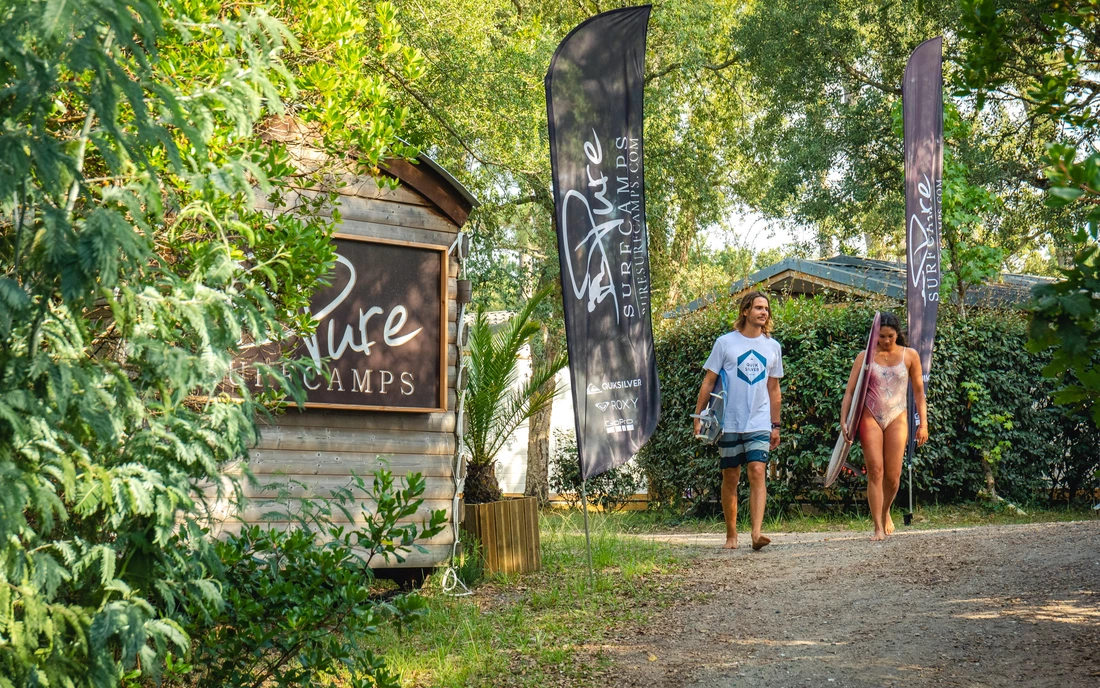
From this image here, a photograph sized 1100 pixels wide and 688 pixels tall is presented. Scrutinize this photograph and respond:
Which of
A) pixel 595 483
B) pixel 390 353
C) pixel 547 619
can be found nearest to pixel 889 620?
pixel 547 619

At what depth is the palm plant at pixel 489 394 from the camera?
8.52m

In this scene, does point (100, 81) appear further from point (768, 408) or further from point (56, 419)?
point (768, 408)

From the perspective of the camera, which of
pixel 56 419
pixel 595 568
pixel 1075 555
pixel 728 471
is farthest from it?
pixel 728 471

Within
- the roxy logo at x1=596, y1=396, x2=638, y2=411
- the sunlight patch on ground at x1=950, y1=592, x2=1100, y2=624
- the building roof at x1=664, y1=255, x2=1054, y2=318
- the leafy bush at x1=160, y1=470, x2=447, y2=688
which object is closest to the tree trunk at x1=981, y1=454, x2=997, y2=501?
the building roof at x1=664, y1=255, x2=1054, y2=318

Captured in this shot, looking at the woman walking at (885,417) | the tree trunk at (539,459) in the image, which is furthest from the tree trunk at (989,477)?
the tree trunk at (539,459)

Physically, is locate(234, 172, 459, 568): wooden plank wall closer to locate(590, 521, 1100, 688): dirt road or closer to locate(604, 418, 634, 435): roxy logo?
locate(604, 418, 634, 435): roxy logo

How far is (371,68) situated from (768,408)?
22.0ft

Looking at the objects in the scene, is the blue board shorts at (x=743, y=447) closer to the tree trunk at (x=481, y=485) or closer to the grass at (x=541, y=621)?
the grass at (x=541, y=621)

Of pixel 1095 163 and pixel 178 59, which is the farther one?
pixel 178 59

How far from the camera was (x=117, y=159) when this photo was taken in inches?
114

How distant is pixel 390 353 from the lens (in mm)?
7594

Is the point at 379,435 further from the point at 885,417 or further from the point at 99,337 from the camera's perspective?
the point at 885,417

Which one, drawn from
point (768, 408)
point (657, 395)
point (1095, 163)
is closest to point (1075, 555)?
point (768, 408)

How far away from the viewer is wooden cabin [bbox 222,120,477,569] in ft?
24.0
